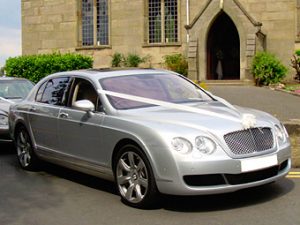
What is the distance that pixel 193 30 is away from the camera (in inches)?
965

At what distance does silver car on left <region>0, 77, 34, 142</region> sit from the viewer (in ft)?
35.3

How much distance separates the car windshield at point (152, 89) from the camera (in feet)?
23.0

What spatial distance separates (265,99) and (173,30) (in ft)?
33.9

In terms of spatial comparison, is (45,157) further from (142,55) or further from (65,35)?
(65,35)

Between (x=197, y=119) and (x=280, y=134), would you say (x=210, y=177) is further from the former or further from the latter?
(x=280, y=134)

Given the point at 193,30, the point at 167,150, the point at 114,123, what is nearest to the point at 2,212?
the point at 114,123

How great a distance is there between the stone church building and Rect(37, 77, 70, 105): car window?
15043 mm

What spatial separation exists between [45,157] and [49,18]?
74.3ft

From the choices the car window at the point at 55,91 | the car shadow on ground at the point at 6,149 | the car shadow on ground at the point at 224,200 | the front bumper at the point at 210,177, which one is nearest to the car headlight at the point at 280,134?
the front bumper at the point at 210,177

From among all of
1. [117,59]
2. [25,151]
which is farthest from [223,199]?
[117,59]

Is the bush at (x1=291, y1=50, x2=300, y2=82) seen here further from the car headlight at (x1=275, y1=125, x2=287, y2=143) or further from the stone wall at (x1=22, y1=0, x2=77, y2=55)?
the car headlight at (x1=275, y1=125, x2=287, y2=143)

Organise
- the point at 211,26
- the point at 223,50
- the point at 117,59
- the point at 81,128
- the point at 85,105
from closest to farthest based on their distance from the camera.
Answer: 1. the point at 85,105
2. the point at 81,128
3. the point at 211,26
4. the point at 223,50
5. the point at 117,59

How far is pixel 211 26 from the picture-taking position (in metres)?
24.5

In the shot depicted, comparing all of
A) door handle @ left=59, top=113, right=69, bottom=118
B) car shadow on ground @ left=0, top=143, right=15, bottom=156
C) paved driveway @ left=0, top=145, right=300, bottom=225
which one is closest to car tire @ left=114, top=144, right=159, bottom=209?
paved driveway @ left=0, top=145, right=300, bottom=225
